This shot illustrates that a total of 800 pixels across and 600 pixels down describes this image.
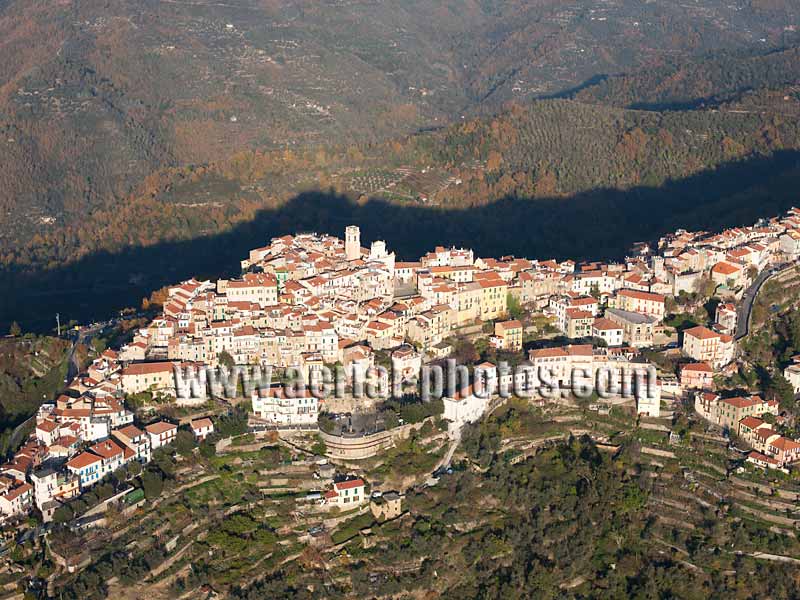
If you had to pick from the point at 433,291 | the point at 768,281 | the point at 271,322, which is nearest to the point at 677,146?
the point at 768,281

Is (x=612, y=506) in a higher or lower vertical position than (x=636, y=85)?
lower

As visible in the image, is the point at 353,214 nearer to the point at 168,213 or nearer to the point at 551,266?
the point at 168,213

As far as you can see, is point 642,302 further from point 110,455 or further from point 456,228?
point 456,228

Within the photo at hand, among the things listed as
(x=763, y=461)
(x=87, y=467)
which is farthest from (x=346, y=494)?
(x=763, y=461)

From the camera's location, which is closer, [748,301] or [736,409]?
[736,409]

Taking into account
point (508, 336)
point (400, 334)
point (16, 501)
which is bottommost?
point (16, 501)

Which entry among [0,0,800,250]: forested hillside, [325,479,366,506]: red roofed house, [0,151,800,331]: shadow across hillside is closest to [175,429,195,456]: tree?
[325,479,366,506]: red roofed house
